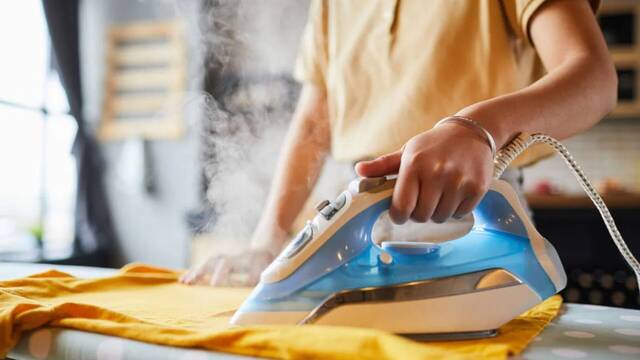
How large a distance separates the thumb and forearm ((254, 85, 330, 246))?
0.48 m

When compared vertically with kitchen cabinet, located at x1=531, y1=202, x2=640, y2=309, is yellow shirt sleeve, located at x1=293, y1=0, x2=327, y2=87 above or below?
above

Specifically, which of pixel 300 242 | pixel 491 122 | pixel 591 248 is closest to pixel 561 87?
pixel 491 122

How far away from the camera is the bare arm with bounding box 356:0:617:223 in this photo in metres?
0.59

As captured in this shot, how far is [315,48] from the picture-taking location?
121 cm

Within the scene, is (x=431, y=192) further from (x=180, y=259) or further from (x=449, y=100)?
(x=180, y=259)

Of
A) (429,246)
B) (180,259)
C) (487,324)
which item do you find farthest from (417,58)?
(180,259)

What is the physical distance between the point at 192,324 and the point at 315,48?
2.33 feet

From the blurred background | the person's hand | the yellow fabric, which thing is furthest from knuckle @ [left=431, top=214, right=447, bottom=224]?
the blurred background

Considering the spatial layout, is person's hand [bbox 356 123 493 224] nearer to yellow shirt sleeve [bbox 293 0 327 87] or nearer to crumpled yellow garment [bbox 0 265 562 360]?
crumpled yellow garment [bbox 0 265 562 360]

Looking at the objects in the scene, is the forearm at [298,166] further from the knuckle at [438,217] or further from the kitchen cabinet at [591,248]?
the kitchen cabinet at [591,248]

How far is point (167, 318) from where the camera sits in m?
0.68

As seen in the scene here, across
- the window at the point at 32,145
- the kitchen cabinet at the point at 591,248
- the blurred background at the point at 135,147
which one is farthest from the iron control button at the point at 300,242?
the window at the point at 32,145

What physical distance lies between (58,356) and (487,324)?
0.45 m

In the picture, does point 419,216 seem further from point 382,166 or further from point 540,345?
point 540,345
